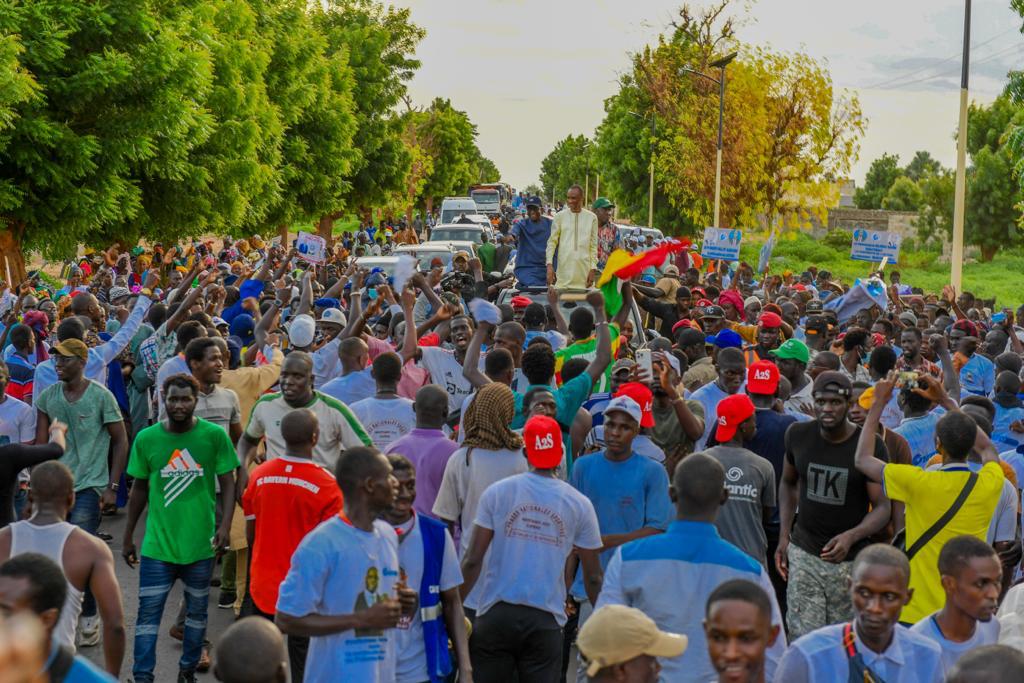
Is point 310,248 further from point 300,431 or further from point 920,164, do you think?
point 920,164

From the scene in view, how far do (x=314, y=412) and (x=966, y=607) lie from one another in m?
3.88

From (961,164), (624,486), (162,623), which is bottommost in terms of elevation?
(162,623)

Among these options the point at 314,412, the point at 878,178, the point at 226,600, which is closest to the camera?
the point at 314,412

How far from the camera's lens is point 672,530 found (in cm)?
513

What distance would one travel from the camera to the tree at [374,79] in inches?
2280

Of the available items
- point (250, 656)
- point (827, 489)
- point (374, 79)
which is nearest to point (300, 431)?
point (250, 656)

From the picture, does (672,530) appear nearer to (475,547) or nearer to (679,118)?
(475,547)

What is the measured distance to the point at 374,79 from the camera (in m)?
59.3

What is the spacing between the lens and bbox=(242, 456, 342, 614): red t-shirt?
256 inches

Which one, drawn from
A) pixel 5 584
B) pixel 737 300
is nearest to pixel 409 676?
pixel 5 584

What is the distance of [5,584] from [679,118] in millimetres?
49084

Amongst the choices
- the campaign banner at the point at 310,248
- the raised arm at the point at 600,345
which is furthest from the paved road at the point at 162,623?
the campaign banner at the point at 310,248

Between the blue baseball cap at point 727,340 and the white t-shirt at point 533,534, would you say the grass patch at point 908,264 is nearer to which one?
the blue baseball cap at point 727,340

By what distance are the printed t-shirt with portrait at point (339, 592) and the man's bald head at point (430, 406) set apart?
219 centimetres
